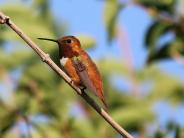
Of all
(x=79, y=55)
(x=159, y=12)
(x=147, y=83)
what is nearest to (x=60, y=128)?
(x=79, y=55)

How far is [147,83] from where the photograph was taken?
9.83 metres

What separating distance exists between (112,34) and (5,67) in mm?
1697

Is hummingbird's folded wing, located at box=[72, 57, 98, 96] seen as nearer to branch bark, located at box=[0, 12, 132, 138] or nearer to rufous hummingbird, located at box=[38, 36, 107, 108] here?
rufous hummingbird, located at box=[38, 36, 107, 108]

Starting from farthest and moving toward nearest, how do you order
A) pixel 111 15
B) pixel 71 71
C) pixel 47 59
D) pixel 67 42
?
pixel 111 15
pixel 71 71
pixel 67 42
pixel 47 59

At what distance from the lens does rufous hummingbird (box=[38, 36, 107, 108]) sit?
550 centimetres

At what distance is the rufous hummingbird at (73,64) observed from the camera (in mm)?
5496

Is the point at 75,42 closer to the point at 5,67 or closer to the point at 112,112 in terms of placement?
the point at 112,112

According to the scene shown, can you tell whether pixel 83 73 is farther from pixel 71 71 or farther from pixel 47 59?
pixel 47 59

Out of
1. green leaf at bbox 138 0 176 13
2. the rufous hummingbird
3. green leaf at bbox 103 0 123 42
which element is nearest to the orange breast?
the rufous hummingbird

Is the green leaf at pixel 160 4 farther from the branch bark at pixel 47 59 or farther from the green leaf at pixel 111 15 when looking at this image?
the branch bark at pixel 47 59

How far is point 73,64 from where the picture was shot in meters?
5.65

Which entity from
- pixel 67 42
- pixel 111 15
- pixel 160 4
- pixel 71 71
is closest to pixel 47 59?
pixel 67 42

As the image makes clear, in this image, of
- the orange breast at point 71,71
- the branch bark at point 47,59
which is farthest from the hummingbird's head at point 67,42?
the branch bark at point 47,59

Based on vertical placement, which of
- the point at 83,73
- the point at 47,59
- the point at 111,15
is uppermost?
the point at 47,59
